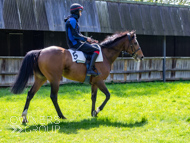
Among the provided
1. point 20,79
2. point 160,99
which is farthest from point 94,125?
point 160,99

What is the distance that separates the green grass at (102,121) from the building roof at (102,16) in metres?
4.98

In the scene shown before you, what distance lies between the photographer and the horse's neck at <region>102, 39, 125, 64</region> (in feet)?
28.1

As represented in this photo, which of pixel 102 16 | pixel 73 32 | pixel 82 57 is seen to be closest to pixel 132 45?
pixel 82 57

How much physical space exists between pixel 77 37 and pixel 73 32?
0.19 metres

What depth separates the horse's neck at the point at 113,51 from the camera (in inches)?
338

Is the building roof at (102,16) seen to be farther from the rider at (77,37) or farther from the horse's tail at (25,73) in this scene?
the horse's tail at (25,73)

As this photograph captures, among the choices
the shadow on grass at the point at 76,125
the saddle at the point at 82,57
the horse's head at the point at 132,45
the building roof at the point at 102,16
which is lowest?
the shadow on grass at the point at 76,125

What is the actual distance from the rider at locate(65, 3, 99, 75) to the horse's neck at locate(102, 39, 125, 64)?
2.05ft

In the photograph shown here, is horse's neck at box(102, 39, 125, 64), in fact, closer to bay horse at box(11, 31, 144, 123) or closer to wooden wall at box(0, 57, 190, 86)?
bay horse at box(11, 31, 144, 123)

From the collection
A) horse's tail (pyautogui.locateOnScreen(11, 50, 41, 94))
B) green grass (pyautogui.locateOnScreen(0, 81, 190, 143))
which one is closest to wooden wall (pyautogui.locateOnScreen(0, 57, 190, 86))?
green grass (pyautogui.locateOnScreen(0, 81, 190, 143))

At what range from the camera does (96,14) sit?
16.5 m

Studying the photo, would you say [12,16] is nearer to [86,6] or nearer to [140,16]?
[86,6]

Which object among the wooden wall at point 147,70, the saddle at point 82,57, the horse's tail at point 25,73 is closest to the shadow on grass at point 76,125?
the horse's tail at point 25,73

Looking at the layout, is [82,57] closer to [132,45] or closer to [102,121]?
[132,45]
